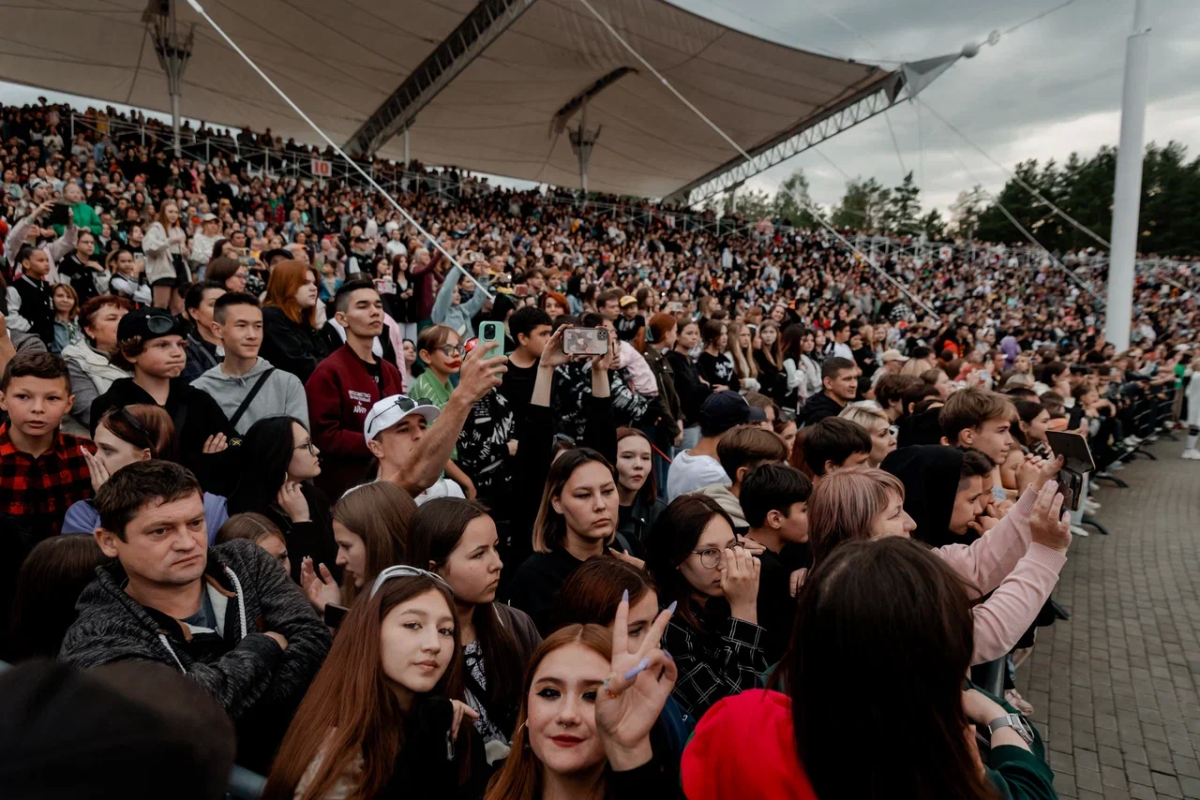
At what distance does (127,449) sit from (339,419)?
1.06 m

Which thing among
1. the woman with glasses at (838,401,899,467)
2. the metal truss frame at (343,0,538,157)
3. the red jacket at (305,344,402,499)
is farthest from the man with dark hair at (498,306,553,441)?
the metal truss frame at (343,0,538,157)

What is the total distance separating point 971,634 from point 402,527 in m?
1.81

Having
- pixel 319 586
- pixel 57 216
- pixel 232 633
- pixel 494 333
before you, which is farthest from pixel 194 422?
pixel 57 216

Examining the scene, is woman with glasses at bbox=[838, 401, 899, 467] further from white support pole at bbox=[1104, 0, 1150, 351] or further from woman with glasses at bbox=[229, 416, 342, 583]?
white support pole at bbox=[1104, 0, 1150, 351]

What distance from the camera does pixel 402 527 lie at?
2.47 m

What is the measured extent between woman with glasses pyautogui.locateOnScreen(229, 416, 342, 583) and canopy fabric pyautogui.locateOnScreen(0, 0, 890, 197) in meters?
16.5

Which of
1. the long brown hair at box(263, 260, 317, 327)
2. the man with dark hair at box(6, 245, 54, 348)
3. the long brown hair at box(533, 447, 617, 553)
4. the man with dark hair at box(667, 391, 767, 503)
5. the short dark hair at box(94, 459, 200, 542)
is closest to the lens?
the short dark hair at box(94, 459, 200, 542)

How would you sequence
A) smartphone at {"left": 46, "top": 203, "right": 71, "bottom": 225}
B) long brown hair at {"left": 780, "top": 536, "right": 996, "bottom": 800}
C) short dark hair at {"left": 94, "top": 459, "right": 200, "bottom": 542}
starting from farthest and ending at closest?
smartphone at {"left": 46, "top": 203, "right": 71, "bottom": 225}, short dark hair at {"left": 94, "top": 459, "right": 200, "bottom": 542}, long brown hair at {"left": 780, "top": 536, "right": 996, "bottom": 800}

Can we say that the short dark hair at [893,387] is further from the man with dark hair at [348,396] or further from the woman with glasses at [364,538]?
the woman with glasses at [364,538]

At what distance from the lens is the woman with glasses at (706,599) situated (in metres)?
2.03

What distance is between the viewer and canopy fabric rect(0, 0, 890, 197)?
1773 cm

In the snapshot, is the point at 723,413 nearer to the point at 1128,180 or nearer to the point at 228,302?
the point at 228,302

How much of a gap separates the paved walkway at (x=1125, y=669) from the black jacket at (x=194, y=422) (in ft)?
13.1

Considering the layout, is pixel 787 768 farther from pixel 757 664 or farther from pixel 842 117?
pixel 842 117
